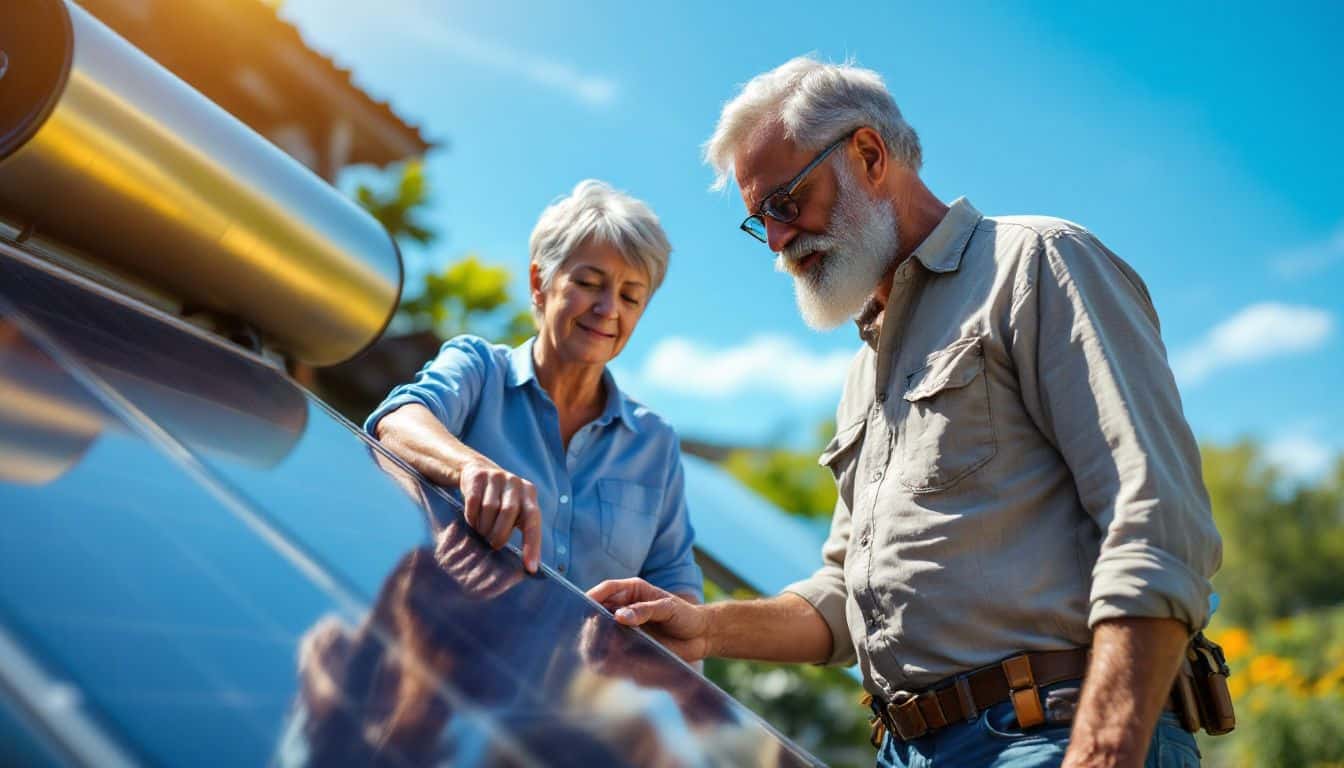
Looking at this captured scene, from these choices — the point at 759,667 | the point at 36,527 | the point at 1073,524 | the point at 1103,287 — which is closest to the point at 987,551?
the point at 1073,524

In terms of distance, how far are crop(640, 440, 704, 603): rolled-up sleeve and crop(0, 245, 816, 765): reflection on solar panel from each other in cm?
111

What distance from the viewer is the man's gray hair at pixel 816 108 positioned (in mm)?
2789

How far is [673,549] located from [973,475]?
114 centimetres

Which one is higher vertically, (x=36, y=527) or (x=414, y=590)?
(x=414, y=590)

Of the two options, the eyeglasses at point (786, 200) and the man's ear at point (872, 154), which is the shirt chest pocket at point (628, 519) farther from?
the man's ear at point (872, 154)

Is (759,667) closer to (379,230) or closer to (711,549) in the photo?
(711,549)

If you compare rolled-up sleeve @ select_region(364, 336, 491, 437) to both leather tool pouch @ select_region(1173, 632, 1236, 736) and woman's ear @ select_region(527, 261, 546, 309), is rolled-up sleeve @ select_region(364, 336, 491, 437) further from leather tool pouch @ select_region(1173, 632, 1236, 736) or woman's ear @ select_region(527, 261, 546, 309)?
leather tool pouch @ select_region(1173, 632, 1236, 736)

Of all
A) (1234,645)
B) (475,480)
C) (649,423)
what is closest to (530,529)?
(475,480)

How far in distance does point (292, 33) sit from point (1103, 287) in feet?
32.5

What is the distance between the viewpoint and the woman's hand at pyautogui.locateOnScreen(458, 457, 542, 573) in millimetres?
2016

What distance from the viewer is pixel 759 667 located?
32.9 ft

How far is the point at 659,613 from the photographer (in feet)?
7.82

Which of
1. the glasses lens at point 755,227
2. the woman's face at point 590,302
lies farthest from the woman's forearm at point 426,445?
the glasses lens at point 755,227

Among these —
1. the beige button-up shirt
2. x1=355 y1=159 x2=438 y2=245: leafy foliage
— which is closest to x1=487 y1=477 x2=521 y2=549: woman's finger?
the beige button-up shirt
